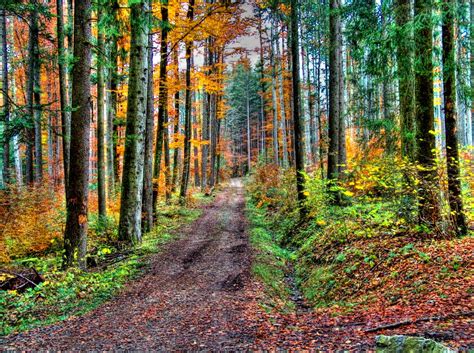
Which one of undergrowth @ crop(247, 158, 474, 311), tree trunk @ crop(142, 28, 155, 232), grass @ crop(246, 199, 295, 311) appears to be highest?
tree trunk @ crop(142, 28, 155, 232)

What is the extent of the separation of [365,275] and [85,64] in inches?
299

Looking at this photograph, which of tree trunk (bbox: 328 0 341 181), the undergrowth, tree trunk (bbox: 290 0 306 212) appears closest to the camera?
the undergrowth

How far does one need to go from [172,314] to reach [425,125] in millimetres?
6056

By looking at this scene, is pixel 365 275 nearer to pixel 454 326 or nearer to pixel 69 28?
pixel 454 326

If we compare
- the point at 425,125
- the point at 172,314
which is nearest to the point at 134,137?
the point at 172,314

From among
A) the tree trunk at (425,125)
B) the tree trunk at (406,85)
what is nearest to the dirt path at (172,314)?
the tree trunk at (425,125)

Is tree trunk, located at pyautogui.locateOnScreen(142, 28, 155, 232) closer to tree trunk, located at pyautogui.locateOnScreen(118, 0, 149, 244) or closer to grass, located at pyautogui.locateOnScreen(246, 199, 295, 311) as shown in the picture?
tree trunk, located at pyautogui.locateOnScreen(118, 0, 149, 244)

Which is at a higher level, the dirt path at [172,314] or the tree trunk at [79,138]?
the tree trunk at [79,138]

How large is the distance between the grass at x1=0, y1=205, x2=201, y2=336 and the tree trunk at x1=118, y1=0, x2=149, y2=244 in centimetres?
137

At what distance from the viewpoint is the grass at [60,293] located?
227 inches

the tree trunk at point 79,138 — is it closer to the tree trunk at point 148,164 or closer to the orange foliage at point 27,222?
the orange foliage at point 27,222

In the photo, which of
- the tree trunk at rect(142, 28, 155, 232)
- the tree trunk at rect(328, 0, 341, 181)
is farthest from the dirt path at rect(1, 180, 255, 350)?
the tree trunk at rect(328, 0, 341, 181)

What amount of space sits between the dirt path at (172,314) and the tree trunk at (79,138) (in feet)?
6.38

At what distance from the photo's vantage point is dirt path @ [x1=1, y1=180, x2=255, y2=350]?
4.57 meters
